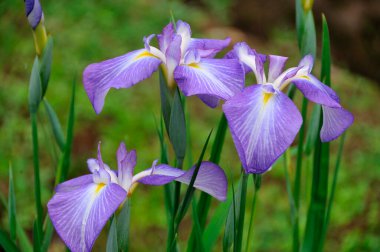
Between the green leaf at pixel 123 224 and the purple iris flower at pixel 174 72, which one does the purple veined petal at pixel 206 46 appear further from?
the green leaf at pixel 123 224

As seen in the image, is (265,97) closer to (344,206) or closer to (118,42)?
(344,206)

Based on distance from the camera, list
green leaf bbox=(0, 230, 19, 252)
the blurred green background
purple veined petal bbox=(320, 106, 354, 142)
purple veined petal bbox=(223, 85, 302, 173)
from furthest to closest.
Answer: the blurred green background, green leaf bbox=(0, 230, 19, 252), purple veined petal bbox=(320, 106, 354, 142), purple veined petal bbox=(223, 85, 302, 173)

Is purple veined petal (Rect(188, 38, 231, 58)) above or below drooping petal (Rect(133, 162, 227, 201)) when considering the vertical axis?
above

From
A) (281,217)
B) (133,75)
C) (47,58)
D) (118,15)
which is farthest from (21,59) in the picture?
(133,75)

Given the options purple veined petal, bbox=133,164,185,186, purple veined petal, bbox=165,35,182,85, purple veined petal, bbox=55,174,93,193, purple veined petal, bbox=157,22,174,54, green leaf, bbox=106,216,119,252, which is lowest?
green leaf, bbox=106,216,119,252

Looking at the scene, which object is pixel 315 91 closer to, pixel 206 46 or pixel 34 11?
pixel 206 46

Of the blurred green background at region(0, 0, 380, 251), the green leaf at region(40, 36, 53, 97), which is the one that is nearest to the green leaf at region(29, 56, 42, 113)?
the green leaf at region(40, 36, 53, 97)

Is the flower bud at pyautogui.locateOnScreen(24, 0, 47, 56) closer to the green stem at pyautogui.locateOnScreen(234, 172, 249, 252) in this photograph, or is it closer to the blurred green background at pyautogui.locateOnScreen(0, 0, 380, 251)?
the green stem at pyautogui.locateOnScreen(234, 172, 249, 252)
